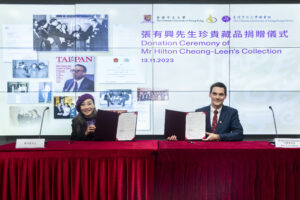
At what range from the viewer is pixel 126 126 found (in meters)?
2.26

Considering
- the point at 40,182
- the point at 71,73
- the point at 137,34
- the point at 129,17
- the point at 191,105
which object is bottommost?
the point at 40,182

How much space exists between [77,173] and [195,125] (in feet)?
3.43

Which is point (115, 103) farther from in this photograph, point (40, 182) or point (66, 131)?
point (40, 182)

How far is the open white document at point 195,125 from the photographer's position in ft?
7.00

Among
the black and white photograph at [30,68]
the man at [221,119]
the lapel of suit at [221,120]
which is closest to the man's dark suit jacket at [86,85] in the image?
the black and white photograph at [30,68]

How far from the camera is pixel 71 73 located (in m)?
3.56

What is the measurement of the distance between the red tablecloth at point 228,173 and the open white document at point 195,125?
→ 356mm

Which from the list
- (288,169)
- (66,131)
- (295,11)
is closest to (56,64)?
(66,131)

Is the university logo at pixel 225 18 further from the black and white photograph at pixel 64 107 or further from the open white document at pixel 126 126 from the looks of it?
the black and white photograph at pixel 64 107

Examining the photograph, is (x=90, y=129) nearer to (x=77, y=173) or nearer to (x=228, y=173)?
(x=77, y=173)

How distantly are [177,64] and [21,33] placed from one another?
2.28m

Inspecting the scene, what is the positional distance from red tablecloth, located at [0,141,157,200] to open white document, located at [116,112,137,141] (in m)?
0.46

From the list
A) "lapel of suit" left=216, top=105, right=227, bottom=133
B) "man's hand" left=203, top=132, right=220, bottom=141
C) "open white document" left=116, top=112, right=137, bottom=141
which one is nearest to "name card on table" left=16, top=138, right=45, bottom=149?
"open white document" left=116, top=112, right=137, bottom=141

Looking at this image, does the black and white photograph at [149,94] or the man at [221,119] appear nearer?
the man at [221,119]
